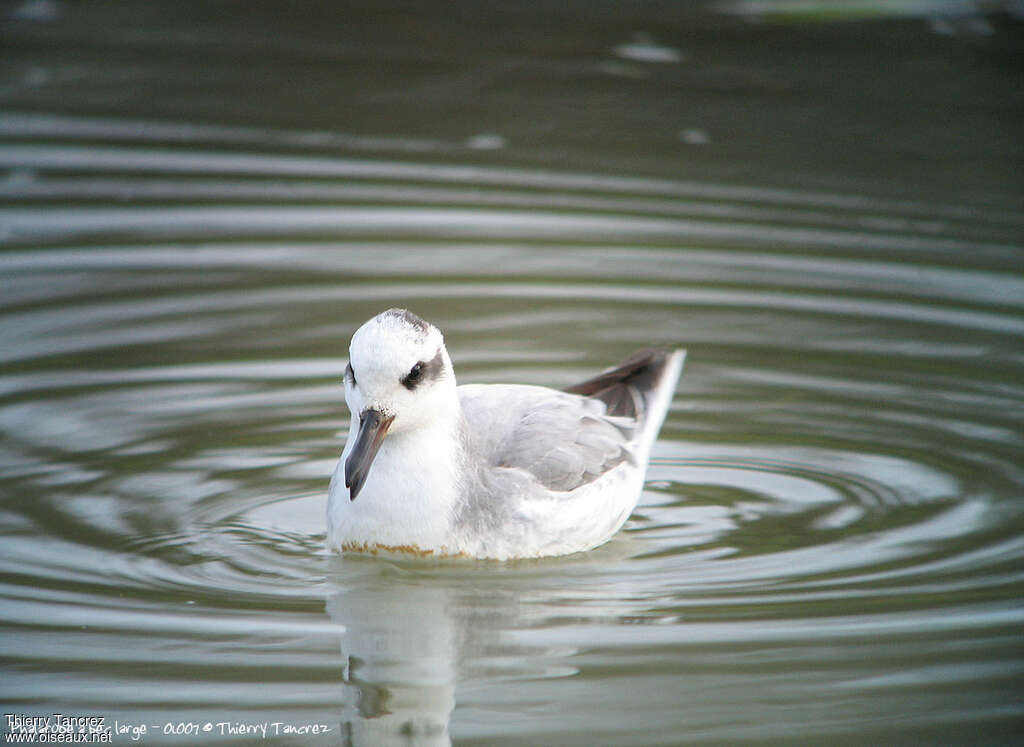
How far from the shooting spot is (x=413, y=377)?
21.7 feet

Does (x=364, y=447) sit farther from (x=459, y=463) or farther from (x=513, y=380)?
(x=513, y=380)

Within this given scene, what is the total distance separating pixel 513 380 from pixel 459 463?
255cm

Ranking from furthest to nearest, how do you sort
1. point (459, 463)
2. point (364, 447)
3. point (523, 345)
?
point (523, 345) < point (459, 463) < point (364, 447)

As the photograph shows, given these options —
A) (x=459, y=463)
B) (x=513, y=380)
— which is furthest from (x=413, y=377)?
(x=513, y=380)

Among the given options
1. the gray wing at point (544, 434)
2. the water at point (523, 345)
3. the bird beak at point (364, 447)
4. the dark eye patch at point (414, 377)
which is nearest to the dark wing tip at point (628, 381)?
the gray wing at point (544, 434)

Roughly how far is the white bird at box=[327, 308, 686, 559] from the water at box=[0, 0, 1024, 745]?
18cm

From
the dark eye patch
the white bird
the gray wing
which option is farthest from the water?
the dark eye patch

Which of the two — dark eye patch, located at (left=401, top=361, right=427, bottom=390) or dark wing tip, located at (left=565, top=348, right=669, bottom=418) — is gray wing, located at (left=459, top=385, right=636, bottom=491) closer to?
dark wing tip, located at (left=565, top=348, right=669, bottom=418)

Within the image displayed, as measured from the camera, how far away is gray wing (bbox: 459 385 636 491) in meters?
7.28

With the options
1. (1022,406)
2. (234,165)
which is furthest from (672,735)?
(234,165)

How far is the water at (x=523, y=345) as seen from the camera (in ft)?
19.5

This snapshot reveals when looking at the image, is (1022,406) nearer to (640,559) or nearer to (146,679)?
(640,559)

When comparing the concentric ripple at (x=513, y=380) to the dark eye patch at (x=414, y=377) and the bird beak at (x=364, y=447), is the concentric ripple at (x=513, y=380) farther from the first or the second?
the dark eye patch at (x=414, y=377)

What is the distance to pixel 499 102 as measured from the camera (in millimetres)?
14562
